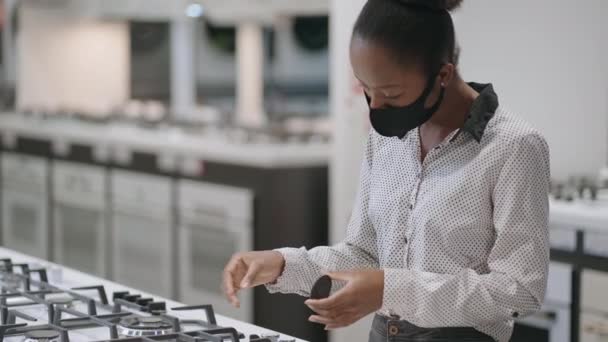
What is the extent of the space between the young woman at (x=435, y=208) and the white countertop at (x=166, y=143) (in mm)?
2336

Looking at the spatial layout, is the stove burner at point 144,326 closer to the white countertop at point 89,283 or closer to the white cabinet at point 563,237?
the white countertop at point 89,283

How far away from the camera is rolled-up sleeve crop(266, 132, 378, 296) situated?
1725mm

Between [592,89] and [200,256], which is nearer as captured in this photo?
[592,89]

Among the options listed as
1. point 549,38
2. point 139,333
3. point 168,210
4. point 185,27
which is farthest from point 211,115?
point 139,333

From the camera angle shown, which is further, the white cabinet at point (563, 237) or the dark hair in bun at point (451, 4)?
the white cabinet at point (563, 237)

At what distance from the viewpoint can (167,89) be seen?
21.0 feet

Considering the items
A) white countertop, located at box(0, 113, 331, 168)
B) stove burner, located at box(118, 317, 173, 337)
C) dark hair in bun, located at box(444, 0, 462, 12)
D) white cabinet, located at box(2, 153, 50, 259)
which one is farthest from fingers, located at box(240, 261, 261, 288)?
white cabinet, located at box(2, 153, 50, 259)

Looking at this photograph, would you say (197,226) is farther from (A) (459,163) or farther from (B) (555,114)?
(A) (459,163)

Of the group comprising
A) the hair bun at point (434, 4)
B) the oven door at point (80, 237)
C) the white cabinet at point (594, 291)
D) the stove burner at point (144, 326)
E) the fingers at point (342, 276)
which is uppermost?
the hair bun at point (434, 4)

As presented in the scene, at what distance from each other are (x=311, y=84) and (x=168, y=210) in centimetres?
187

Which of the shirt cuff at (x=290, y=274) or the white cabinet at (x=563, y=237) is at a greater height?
the shirt cuff at (x=290, y=274)

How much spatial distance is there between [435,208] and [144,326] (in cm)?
48

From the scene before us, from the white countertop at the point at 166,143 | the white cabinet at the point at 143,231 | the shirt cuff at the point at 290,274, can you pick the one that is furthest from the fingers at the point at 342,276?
the white cabinet at the point at 143,231

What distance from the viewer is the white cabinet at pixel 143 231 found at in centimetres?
462
